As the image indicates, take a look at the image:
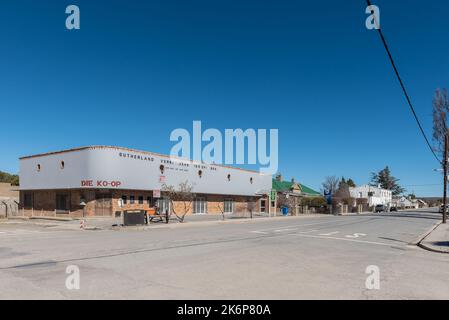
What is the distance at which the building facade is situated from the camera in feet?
109

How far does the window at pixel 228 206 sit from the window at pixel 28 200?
23400mm

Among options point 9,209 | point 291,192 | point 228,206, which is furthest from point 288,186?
point 9,209

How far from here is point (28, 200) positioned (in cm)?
4141

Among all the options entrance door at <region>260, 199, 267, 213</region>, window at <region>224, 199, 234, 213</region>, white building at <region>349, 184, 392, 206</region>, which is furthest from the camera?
white building at <region>349, 184, 392, 206</region>

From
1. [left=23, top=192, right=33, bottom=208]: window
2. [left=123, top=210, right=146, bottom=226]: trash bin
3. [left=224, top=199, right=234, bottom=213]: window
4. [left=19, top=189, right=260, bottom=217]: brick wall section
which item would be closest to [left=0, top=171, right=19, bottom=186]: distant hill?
[left=23, top=192, right=33, bottom=208]: window

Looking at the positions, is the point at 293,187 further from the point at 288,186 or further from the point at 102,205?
the point at 102,205

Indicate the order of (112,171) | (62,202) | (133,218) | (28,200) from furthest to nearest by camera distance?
(28,200)
(62,202)
(112,171)
(133,218)

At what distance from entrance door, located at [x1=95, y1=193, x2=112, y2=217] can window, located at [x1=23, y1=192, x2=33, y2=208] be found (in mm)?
12086

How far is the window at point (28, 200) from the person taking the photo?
41.0 meters

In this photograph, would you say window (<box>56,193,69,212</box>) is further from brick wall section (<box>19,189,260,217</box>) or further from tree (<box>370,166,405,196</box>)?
tree (<box>370,166,405,196</box>)

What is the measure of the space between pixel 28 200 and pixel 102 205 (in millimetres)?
13412
